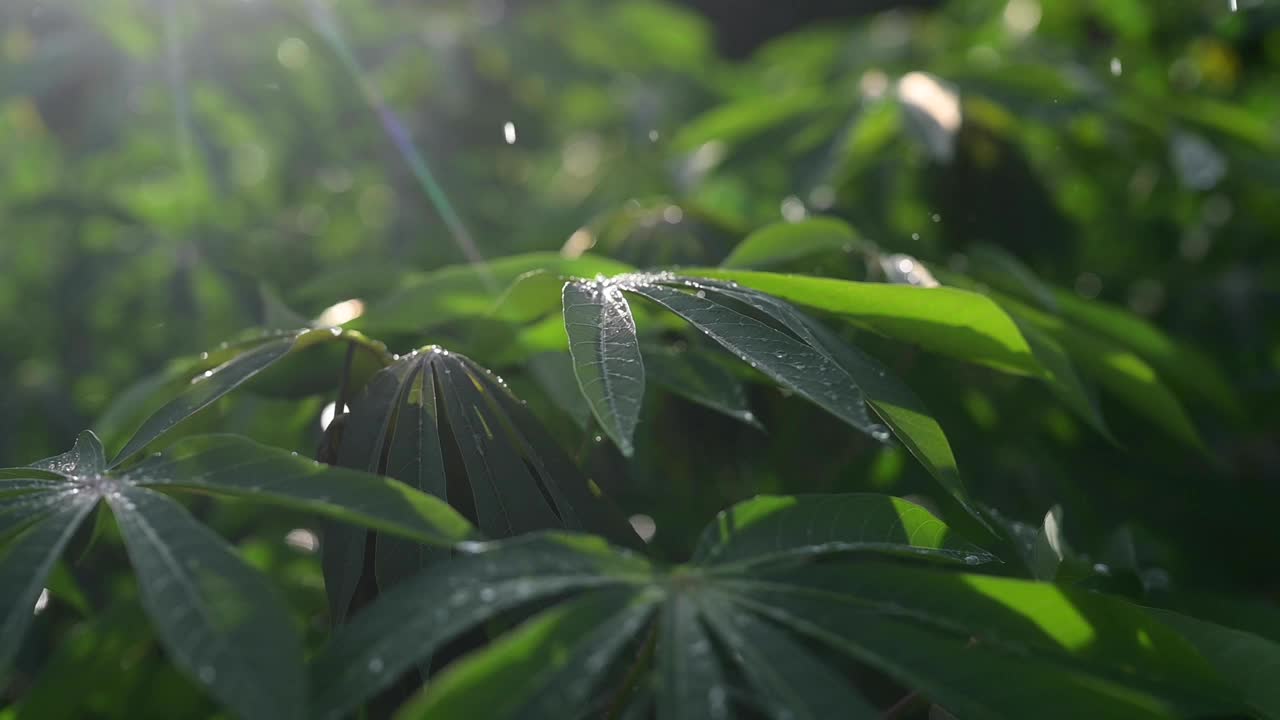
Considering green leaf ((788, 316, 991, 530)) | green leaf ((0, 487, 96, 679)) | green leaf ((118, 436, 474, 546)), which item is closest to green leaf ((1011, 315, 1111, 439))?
green leaf ((788, 316, 991, 530))

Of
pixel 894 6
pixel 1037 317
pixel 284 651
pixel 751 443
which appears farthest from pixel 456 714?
pixel 894 6

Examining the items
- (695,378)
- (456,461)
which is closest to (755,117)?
(695,378)

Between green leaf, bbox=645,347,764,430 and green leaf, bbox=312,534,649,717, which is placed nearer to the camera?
green leaf, bbox=312,534,649,717

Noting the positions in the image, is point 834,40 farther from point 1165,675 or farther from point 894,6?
point 1165,675

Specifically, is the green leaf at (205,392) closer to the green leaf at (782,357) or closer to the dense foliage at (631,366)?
the dense foliage at (631,366)

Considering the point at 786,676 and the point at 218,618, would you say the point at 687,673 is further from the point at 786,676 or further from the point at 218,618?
the point at 218,618

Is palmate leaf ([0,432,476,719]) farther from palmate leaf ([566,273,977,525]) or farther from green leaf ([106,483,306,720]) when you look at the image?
palmate leaf ([566,273,977,525])

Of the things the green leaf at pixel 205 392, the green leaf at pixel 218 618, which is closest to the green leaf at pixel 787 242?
the green leaf at pixel 205 392
